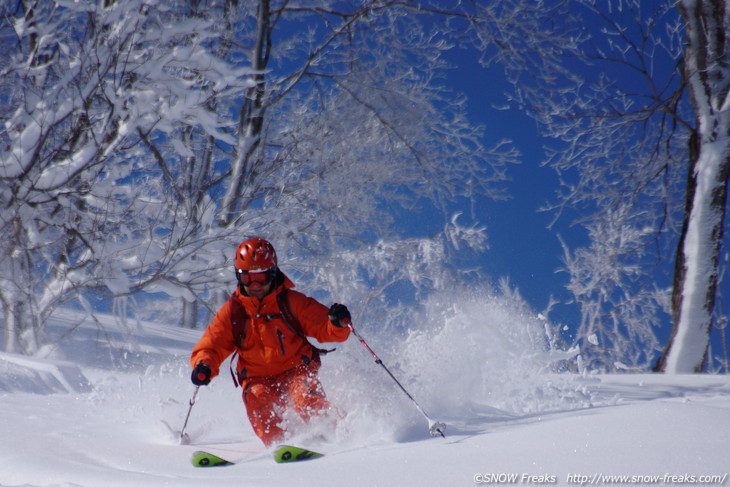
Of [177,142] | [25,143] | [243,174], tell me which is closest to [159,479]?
[177,142]

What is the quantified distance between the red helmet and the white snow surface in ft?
2.98

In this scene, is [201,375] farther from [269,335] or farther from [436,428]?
[436,428]

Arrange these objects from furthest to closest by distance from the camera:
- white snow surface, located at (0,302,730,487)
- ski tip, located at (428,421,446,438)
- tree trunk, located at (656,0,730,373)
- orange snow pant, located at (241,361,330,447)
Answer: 1. tree trunk, located at (656,0,730,373)
2. orange snow pant, located at (241,361,330,447)
3. ski tip, located at (428,421,446,438)
4. white snow surface, located at (0,302,730,487)

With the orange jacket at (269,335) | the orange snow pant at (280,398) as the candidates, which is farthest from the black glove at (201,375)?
the orange snow pant at (280,398)

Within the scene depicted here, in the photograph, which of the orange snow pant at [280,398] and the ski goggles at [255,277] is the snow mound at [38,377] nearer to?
the orange snow pant at [280,398]

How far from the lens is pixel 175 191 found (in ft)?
25.7

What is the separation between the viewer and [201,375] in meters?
3.91

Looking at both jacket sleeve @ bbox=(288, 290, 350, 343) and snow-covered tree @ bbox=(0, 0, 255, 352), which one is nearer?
jacket sleeve @ bbox=(288, 290, 350, 343)

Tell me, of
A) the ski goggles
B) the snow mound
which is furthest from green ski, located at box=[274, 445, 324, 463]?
the snow mound

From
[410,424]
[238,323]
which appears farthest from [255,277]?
[410,424]

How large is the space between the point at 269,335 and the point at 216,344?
396 mm

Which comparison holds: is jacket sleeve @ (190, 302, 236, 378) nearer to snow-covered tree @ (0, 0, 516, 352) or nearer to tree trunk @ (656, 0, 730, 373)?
snow-covered tree @ (0, 0, 516, 352)

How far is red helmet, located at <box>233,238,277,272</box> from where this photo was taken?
4.30 meters

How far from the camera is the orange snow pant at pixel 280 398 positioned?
3830 mm
